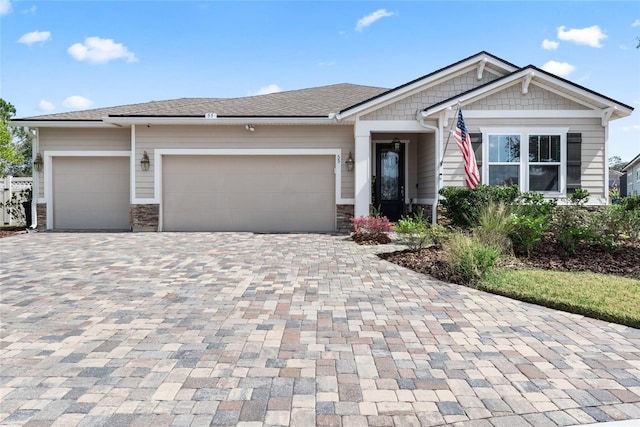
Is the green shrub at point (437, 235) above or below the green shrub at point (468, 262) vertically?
above

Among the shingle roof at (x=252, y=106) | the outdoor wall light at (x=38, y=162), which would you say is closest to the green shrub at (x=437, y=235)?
the shingle roof at (x=252, y=106)

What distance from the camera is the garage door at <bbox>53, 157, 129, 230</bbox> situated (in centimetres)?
1280

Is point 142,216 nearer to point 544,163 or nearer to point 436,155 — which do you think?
point 436,155

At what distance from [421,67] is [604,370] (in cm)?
1343

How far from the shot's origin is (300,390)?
2713 mm

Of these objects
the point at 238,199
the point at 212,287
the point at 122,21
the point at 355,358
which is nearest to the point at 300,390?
the point at 355,358

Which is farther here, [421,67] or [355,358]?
[421,67]

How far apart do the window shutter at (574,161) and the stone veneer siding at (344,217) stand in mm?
5832

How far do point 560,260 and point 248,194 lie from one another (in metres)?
8.45

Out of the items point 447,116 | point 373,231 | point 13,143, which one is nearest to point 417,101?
point 447,116

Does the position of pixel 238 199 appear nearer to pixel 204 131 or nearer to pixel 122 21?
pixel 204 131

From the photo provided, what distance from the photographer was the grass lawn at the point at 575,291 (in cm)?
432

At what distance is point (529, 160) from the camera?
35.2ft

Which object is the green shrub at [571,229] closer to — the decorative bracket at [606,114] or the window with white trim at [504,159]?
the window with white trim at [504,159]
